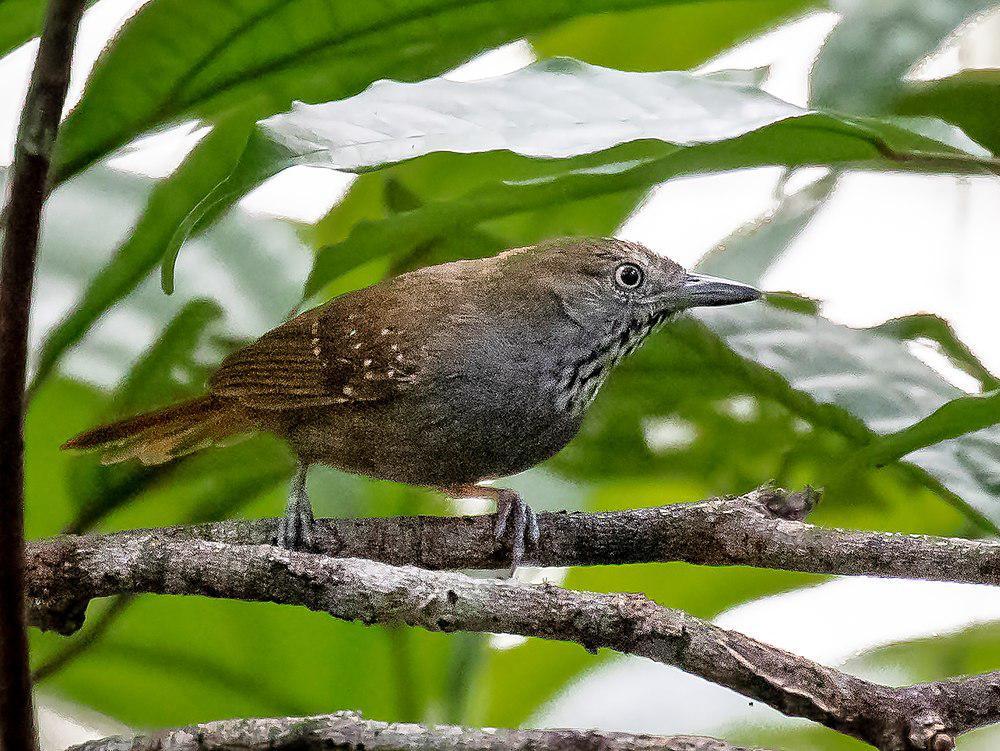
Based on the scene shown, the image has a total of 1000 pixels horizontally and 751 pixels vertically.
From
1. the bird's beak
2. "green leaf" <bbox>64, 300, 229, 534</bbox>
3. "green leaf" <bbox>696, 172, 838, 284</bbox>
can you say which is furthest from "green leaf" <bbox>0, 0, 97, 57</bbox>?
"green leaf" <bbox>696, 172, 838, 284</bbox>

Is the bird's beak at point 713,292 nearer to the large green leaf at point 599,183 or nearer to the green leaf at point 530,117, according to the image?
the large green leaf at point 599,183

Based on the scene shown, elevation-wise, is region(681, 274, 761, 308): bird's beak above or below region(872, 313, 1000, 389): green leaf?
above

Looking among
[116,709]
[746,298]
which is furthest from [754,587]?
[116,709]

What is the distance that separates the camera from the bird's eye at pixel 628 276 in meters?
2.25

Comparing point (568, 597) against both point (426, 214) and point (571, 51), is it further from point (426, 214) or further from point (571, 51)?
point (571, 51)

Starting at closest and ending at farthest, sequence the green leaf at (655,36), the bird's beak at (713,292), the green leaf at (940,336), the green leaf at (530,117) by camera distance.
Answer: the green leaf at (530,117)
the bird's beak at (713,292)
the green leaf at (940,336)
the green leaf at (655,36)

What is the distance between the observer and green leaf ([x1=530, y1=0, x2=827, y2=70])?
2.63m

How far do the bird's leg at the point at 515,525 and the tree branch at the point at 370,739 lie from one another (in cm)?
57

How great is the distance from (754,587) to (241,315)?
127 cm

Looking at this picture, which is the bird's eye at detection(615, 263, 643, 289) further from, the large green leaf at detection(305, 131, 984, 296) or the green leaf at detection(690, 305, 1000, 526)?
the large green leaf at detection(305, 131, 984, 296)

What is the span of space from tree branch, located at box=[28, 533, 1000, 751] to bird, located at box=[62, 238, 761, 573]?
454 mm

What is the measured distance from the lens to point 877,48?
88.7 inches

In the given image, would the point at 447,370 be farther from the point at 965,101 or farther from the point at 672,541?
the point at 965,101

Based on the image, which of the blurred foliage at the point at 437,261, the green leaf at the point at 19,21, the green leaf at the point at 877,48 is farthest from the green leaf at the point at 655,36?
the green leaf at the point at 19,21
